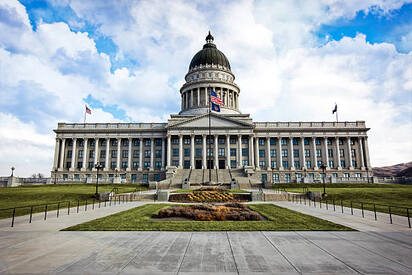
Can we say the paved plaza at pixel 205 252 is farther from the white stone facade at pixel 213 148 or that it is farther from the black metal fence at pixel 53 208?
the white stone facade at pixel 213 148

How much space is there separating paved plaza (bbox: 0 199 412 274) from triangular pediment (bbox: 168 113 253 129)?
5662 centimetres

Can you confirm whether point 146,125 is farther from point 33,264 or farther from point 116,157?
point 33,264

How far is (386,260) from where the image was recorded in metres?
7.27

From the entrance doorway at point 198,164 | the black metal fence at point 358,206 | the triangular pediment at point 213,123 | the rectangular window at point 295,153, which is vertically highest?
the triangular pediment at point 213,123

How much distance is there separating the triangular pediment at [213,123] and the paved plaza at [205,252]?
56.6 m

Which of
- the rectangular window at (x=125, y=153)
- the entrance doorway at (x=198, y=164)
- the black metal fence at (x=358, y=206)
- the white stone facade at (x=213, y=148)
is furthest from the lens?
the rectangular window at (x=125, y=153)

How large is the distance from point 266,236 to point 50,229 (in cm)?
1082

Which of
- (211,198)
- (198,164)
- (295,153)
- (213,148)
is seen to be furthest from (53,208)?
(295,153)

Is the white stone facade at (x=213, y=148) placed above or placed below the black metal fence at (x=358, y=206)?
above

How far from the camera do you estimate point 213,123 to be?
2675 inches

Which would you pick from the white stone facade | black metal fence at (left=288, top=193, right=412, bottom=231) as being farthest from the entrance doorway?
black metal fence at (left=288, top=193, right=412, bottom=231)

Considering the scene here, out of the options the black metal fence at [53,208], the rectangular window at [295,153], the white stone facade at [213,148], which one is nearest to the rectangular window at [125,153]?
the white stone facade at [213,148]

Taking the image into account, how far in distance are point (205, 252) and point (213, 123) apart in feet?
199

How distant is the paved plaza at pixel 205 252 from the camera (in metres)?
6.56
